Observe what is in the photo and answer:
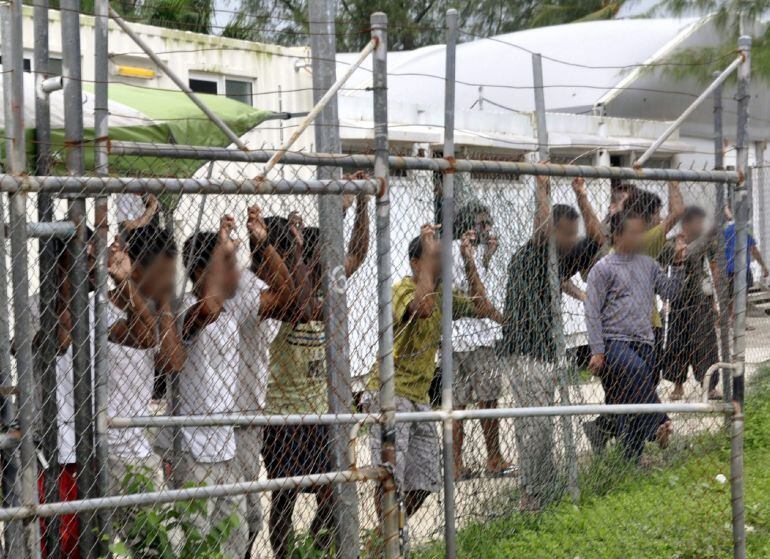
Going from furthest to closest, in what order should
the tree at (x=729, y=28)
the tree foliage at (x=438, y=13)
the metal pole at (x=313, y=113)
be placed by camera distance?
the tree foliage at (x=438, y=13) → the tree at (x=729, y=28) → the metal pole at (x=313, y=113)

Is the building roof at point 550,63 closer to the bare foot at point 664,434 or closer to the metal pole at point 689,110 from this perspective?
the bare foot at point 664,434

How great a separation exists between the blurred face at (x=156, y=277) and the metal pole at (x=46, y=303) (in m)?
0.34

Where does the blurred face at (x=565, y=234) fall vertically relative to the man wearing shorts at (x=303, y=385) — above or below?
above

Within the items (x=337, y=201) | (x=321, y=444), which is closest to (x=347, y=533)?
(x=321, y=444)

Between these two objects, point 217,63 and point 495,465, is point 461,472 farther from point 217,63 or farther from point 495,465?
point 217,63

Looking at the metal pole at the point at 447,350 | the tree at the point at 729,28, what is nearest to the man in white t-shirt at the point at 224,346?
the metal pole at the point at 447,350

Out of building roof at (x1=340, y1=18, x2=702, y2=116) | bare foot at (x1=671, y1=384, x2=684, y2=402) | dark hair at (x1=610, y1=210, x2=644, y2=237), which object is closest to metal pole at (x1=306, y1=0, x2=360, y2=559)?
dark hair at (x1=610, y1=210, x2=644, y2=237)

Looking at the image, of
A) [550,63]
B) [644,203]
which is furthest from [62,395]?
[550,63]

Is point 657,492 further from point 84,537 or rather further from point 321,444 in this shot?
point 84,537

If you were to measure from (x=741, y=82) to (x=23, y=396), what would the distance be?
12.5 feet

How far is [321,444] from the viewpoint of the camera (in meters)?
4.89

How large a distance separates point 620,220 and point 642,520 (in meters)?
1.62

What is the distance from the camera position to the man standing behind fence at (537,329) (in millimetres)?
5559

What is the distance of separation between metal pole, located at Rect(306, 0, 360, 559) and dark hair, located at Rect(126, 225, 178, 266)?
644 mm
